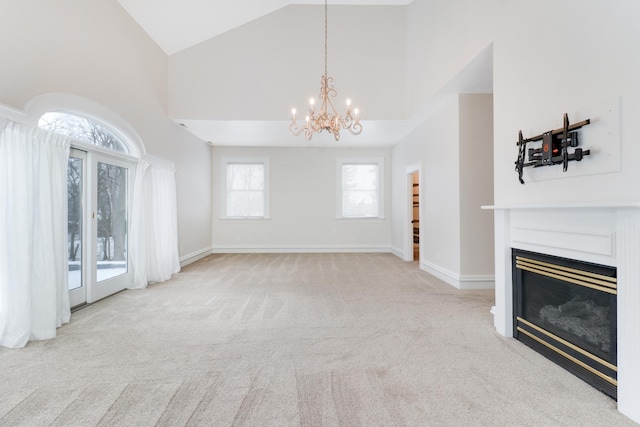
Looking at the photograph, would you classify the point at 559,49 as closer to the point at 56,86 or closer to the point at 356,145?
the point at 56,86

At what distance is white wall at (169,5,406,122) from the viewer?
18.3 ft

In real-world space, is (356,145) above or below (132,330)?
above

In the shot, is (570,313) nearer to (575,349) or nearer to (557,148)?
(575,349)

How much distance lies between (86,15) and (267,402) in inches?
176

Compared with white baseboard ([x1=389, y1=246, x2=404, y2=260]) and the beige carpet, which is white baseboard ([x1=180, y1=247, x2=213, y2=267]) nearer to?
the beige carpet

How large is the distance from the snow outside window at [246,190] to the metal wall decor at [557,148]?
6636 millimetres

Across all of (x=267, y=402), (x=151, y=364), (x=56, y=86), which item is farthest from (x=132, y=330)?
(x=56, y=86)

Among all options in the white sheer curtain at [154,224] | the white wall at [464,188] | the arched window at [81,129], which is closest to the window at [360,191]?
the white wall at [464,188]

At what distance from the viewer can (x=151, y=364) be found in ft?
7.61

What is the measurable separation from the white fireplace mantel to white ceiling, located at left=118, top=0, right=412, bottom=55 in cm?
478

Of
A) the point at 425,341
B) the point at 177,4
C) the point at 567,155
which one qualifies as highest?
the point at 177,4

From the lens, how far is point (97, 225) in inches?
157

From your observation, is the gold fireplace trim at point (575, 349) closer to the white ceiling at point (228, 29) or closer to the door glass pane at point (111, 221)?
the white ceiling at point (228, 29)

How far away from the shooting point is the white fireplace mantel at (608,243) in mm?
1699
